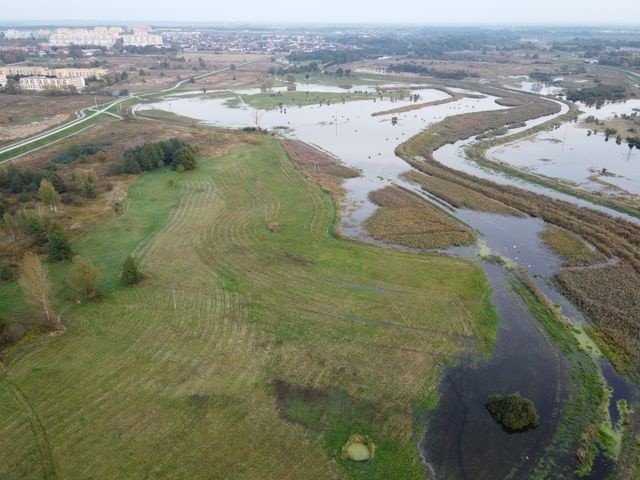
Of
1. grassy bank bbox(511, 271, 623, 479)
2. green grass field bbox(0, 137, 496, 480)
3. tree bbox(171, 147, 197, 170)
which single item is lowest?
grassy bank bbox(511, 271, 623, 479)

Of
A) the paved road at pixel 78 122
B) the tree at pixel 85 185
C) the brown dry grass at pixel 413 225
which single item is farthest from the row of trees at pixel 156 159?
the brown dry grass at pixel 413 225

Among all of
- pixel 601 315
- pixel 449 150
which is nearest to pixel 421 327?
pixel 601 315

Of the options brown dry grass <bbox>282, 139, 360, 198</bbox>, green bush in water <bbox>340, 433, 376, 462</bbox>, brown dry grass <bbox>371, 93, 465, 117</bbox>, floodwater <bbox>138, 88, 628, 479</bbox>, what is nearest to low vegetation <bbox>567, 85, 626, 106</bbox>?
brown dry grass <bbox>371, 93, 465, 117</bbox>

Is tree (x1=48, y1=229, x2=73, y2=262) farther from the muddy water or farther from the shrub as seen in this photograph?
the muddy water

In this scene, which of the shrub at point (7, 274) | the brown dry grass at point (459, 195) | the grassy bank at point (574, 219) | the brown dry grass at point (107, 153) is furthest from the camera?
the brown dry grass at point (459, 195)

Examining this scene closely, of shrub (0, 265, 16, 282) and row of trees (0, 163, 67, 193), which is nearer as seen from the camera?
shrub (0, 265, 16, 282)

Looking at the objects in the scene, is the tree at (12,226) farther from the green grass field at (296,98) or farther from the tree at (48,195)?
the green grass field at (296,98)

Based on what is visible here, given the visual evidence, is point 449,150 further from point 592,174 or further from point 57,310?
point 57,310

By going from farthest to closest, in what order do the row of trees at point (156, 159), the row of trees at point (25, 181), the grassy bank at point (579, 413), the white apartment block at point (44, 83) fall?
1. the white apartment block at point (44, 83)
2. the row of trees at point (156, 159)
3. the row of trees at point (25, 181)
4. the grassy bank at point (579, 413)
